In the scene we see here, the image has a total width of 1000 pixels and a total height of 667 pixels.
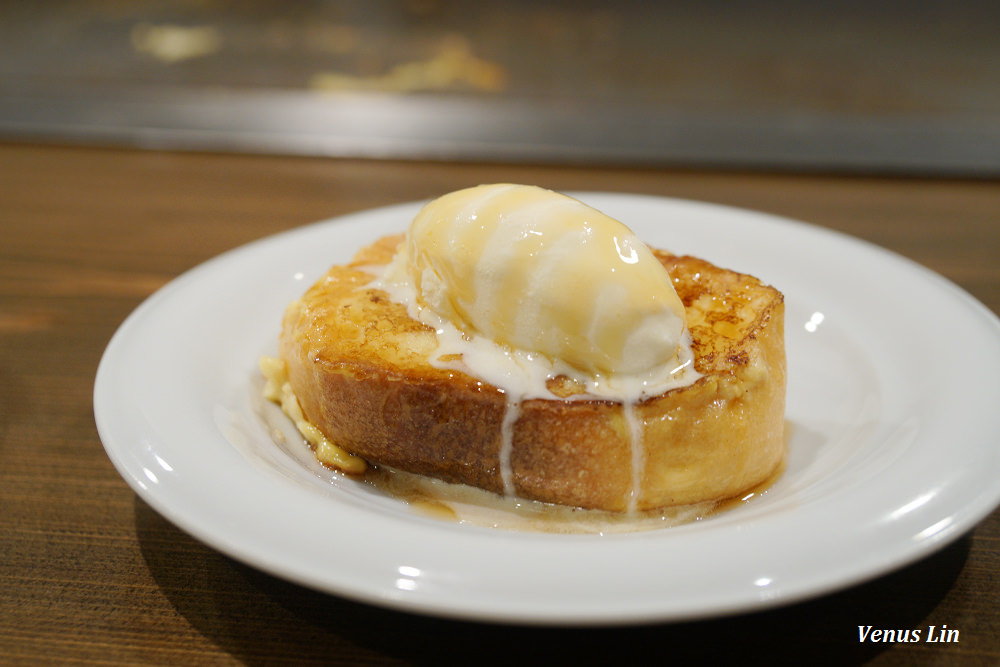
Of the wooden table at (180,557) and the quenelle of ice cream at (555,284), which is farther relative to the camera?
the quenelle of ice cream at (555,284)

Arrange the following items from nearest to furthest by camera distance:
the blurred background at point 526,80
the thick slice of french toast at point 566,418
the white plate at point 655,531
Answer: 1. the white plate at point 655,531
2. the thick slice of french toast at point 566,418
3. the blurred background at point 526,80

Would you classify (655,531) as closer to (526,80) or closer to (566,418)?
(566,418)

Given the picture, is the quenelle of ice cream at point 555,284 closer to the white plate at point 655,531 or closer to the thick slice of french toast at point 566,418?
the thick slice of french toast at point 566,418

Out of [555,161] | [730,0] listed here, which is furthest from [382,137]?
[730,0]

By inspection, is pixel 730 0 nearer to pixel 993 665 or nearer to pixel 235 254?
pixel 235 254

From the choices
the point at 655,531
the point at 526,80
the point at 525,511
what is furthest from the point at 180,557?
the point at 526,80

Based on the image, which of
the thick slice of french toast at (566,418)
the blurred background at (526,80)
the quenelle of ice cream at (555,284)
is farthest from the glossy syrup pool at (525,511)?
the blurred background at (526,80)
